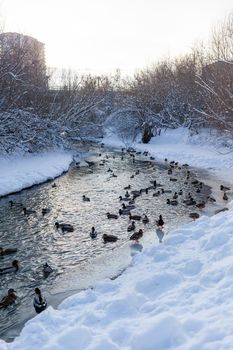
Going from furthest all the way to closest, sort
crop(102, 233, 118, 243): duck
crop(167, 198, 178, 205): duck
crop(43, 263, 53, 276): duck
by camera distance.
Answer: crop(167, 198, 178, 205): duck < crop(102, 233, 118, 243): duck < crop(43, 263, 53, 276): duck

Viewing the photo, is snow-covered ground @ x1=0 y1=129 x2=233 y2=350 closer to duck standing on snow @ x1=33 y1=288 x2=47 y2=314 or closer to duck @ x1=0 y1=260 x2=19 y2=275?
duck standing on snow @ x1=33 y1=288 x2=47 y2=314

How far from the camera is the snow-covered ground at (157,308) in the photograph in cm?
583

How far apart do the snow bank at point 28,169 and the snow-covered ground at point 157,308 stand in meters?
12.5

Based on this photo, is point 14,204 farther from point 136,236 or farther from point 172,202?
point 136,236

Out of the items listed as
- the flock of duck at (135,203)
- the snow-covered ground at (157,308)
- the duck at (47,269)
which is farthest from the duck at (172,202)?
the duck at (47,269)

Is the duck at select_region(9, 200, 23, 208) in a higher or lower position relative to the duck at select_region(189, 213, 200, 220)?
lower

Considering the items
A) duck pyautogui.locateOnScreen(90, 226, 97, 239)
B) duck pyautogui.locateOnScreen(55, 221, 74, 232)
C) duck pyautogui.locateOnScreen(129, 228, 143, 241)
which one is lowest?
duck pyautogui.locateOnScreen(55, 221, 74, 232)

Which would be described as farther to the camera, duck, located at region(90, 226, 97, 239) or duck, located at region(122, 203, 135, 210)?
duck, located at region(122, 203, 135, 210)

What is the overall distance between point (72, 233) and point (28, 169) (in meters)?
12.3

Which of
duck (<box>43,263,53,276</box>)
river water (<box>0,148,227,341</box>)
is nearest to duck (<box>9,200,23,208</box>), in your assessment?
river water (<box>0,148,227,341</box>)

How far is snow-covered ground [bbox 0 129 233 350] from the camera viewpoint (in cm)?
583

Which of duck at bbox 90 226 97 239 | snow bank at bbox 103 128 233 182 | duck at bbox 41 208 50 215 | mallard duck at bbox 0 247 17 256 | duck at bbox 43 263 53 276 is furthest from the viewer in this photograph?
snow bank at bbox 103 128 233 182

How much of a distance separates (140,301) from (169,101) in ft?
134

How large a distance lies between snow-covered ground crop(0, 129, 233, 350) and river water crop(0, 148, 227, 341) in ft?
2.91
